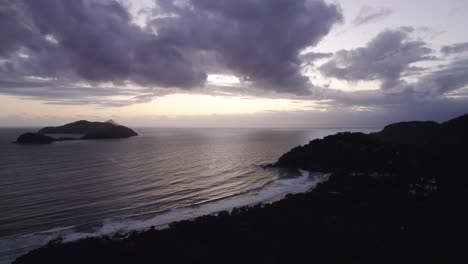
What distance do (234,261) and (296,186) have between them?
29.3 meters

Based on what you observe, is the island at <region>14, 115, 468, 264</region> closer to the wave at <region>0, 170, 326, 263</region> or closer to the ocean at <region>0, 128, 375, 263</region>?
the wave at <region>0, 170, 326, 263</region>

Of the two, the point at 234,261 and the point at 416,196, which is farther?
the point at 416,196

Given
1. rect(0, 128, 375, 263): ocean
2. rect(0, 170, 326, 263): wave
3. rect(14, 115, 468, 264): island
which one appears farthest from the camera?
rect(0, 128, 375, 263): ocean

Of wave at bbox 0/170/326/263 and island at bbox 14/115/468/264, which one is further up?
island at bbox 14/115/468/264

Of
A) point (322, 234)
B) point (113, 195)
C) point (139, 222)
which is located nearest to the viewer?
point (322, 234)

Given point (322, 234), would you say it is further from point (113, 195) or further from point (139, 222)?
point (113, 195)

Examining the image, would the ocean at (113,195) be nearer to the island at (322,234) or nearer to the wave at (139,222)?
the wave at (139,222)

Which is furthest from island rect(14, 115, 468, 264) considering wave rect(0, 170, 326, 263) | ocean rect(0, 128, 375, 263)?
ocean rect(0, 128, 375, 263)

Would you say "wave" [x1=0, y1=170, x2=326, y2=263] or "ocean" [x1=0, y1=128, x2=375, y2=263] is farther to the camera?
"ocean" [x1=0, y1=128, x2=375, y2=263]

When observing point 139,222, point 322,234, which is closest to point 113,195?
point 139,222

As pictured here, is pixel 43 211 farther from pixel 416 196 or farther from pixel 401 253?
pixel 416 196

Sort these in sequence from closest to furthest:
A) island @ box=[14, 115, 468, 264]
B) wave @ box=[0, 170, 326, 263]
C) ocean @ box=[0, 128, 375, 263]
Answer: island @ box=[14, 115, 468, 264]
wave @ box=[0, 170, 326, 263]
ocean @ box=[0, 128, 375, 263]

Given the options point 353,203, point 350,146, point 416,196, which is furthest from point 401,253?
point 350,146

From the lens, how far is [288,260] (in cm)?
1828
